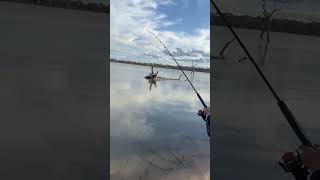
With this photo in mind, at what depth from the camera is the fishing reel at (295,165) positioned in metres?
1.96

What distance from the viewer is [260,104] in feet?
6.61

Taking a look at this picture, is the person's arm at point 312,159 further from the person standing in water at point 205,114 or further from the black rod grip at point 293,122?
the person standing in water at point 205,114

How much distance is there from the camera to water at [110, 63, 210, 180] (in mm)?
1829

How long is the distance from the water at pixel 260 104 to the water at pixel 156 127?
81 millimetres

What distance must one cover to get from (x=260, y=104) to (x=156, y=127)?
1.52 ft

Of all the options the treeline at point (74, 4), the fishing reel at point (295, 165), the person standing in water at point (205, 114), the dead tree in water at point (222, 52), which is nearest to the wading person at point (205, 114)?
the person standing in water at point (205, 114)

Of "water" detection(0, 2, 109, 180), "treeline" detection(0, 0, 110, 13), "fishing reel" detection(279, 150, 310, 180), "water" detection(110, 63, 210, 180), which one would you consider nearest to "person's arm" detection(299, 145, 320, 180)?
"fishing reel" detection(279, 150, 310, 180)

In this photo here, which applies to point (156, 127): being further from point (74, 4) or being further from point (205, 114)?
point (74, 4)

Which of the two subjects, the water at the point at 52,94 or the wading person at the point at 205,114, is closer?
the water at the point at 52,94

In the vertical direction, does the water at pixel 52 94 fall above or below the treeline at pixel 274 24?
below

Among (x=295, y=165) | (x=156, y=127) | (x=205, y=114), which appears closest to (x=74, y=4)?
(x=156, y=127)

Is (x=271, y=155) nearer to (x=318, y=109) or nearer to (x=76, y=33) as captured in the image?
(x=318, y=109)

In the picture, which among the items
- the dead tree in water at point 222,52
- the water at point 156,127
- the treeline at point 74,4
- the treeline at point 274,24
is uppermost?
the treeline at point 74,4

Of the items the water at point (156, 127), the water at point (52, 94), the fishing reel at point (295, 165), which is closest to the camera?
the water at point (52, 94)
